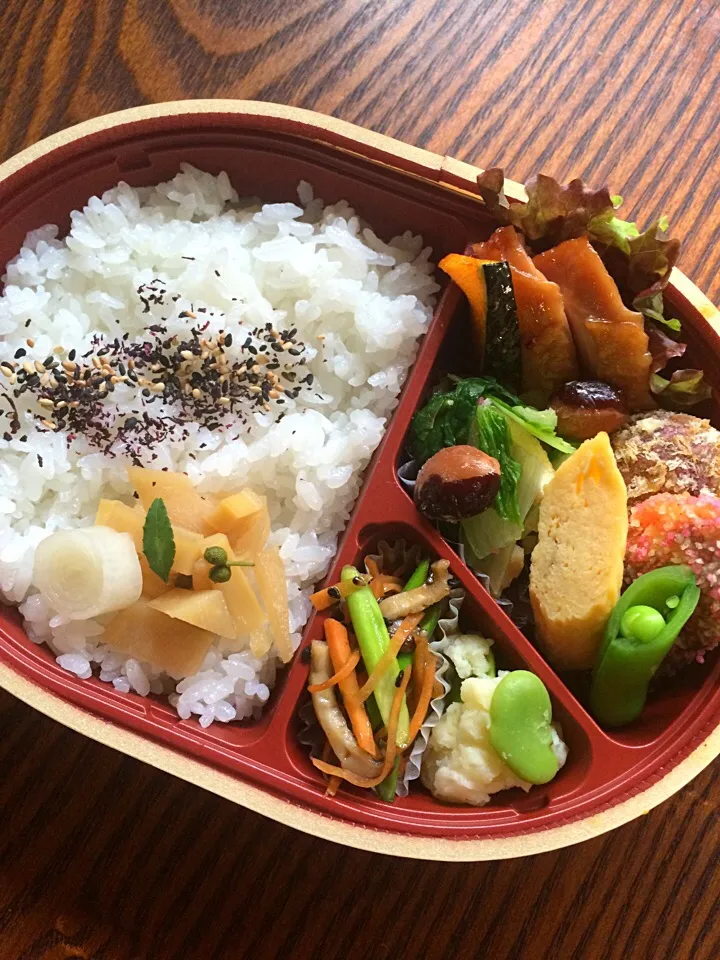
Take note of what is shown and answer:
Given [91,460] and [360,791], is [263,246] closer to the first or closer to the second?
[91,460]

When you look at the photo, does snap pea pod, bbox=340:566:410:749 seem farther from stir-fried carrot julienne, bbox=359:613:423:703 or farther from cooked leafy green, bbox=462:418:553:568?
cooked leafy green, bbox=462:418:553:568

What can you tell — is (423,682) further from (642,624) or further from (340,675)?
(642,624)

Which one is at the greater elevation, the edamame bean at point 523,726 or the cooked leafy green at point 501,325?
the cooked leafy green at point 501,325

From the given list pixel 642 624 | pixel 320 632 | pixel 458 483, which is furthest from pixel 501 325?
pixel 320 632

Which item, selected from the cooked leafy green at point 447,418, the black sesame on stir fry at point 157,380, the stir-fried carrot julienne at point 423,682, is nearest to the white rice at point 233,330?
the black sesame on stir fry at point 157,380

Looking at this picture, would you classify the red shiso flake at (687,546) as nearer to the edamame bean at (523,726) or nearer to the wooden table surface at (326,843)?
the edamame bean at (523,726)
